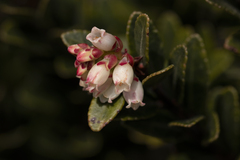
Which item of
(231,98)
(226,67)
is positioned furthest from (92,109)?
(226,67)

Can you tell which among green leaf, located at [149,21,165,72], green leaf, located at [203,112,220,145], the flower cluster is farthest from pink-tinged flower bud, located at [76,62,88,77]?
green leaf, located at [203,112,220,145]

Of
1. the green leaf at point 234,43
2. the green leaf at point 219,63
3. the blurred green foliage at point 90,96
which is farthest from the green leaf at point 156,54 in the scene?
the green leaf at point 219,63

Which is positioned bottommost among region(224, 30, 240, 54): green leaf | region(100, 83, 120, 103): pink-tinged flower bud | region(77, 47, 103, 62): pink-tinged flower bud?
region(100, 83, 120, 103): pink-tinged flower bud

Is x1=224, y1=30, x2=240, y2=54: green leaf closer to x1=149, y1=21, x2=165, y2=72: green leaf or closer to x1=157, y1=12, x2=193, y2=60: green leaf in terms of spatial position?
x1=157, y1=12, x2=193, y2=60: green leaf

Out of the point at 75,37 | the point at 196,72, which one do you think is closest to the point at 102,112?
the point at 75,37

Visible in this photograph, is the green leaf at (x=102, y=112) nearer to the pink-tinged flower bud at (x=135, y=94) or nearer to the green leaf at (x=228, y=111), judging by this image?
the pink-tinged flower bud at (x=135, y=94)

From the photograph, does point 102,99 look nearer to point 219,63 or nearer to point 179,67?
point 179,67
